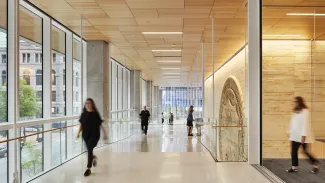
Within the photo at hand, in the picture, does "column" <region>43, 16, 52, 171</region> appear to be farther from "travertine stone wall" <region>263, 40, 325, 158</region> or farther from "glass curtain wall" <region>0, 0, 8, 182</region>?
"travertine stone wall" <region>263, 40, 325, 158</region>

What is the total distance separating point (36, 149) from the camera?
7.44 m

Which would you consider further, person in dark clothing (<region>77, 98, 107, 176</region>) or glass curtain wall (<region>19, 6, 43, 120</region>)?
glass curtain wall (<region>19, 6, 43, 120</region>)

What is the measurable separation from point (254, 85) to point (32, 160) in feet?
16.1

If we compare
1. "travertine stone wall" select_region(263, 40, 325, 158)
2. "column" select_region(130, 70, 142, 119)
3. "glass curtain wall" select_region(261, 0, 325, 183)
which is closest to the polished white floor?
"glass curtain wall" select_region(261, 0, 325, 183)

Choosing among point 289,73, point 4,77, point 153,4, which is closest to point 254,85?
point 153,4

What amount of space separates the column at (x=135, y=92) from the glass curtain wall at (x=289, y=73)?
42.8 feet

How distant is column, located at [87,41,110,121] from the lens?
1180 cm

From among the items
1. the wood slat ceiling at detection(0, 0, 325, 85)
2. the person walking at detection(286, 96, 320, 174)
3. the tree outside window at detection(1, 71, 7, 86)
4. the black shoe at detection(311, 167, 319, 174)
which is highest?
the wood slat ceiling at detection(0, 0, 325, 85)

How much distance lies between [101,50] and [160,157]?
521cm

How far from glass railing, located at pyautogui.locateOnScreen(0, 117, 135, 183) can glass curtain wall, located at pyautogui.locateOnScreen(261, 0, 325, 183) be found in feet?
14.8

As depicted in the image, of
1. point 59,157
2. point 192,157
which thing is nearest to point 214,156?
point 192,157

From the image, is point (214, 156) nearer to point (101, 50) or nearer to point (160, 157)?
point (160, 157)

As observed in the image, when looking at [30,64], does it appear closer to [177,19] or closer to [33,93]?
[33,93]

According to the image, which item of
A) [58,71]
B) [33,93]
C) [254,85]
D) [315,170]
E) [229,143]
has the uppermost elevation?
[58,71]
